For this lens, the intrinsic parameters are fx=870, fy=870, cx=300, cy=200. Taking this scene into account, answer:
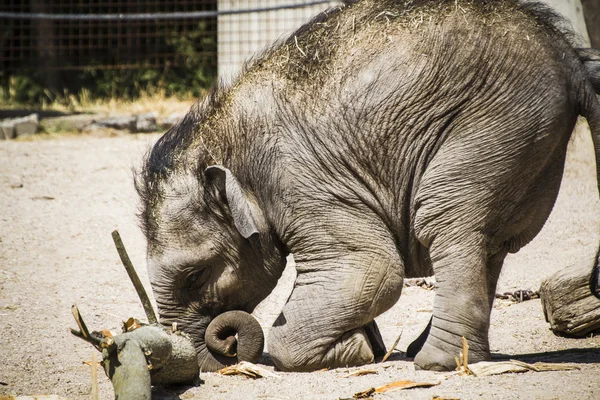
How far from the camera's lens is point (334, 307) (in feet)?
16.5

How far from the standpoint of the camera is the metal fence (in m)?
14.9

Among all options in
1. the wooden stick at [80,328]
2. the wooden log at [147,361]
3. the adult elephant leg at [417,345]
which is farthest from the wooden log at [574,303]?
the wooden stick at [80,328]

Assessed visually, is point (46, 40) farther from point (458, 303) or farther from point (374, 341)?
point (458, 303)

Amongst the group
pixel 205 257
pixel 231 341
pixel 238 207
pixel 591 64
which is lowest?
pixel 231 341

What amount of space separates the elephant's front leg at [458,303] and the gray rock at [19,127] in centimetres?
930

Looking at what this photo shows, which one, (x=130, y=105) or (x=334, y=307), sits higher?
(x=334, y=307)

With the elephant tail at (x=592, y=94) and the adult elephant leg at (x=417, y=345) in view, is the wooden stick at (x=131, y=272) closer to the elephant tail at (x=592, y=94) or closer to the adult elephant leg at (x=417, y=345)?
the adult elephant leg at (x=417, y=345)

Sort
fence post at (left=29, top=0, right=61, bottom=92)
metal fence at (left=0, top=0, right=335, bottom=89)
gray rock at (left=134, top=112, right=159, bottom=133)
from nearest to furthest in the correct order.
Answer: gray rock at (left=134, top=112, right=159, bottom=133)
metal fence at (left=0, top=0, right=335, bottom=89)
fence post at (left=29, top=0, right=61, bottom=92)

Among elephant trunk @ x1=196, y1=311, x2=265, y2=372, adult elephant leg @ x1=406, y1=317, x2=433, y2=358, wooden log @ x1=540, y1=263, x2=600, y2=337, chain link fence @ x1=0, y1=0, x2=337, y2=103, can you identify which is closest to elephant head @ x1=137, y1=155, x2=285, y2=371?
elephant trunk @ x1=196, y1=311, x2=265, y2=372

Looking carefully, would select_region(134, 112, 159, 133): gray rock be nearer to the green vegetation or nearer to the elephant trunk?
the green vegetation

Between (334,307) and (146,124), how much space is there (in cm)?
841

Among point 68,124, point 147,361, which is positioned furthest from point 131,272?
point 68,124

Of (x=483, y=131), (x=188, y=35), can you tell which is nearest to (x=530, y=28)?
(x=483, y=131)

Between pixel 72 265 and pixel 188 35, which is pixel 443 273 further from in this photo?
pixel 188 35
